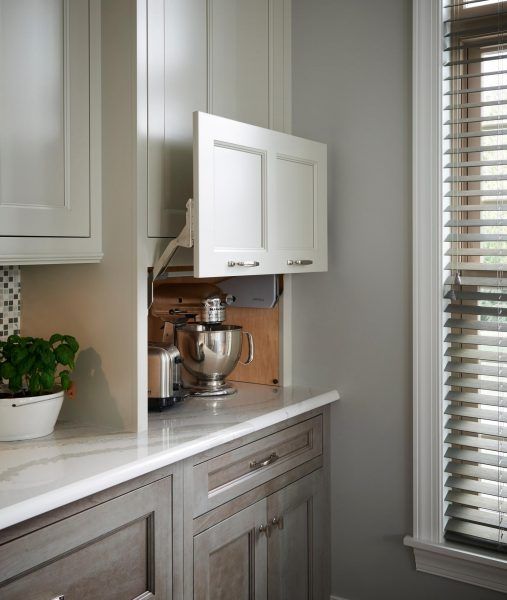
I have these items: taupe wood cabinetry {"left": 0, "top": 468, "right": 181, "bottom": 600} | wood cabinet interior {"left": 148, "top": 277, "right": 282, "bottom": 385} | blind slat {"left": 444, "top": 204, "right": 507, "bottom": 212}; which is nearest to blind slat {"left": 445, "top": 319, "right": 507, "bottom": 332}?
blind slat {"left": 444, "top": 204, "right": 507, "bottom": 212}

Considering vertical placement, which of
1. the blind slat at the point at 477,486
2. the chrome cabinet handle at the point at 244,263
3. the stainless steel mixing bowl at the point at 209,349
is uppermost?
the chrome cabinet handle at the point at 244,263

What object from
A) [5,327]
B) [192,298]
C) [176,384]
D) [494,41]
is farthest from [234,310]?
[494,41]

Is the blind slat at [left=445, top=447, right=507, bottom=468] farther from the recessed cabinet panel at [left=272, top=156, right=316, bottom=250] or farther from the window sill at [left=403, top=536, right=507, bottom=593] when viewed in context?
the recessed cabinet panel at [left=272, top=156, right=316, bottom=250]

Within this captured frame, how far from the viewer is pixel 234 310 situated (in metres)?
2.55

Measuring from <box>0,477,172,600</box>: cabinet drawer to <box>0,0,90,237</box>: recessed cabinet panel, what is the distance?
0.69 m

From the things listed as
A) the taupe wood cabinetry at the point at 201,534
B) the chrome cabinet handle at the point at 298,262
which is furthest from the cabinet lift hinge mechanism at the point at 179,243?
the taupe wood cabinetry at the point at 201,534

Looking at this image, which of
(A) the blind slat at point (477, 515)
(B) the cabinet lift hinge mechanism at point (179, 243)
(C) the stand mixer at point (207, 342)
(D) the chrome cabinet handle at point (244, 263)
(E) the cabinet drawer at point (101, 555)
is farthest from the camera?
(C) the stand mixer at point (207, 342)

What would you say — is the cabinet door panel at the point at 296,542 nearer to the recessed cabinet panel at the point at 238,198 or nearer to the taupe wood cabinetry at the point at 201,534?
the taupe wood cabinetry at the point at 201,534

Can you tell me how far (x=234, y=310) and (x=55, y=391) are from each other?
87cm

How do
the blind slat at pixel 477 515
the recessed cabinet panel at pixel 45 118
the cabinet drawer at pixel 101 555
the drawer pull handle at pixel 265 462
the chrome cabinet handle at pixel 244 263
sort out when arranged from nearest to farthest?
the cabinet drawer at pixel 101 555
the recessed cabinet panel at pixel 45 118
the chrome cabinet handle at pixel 244 263
the drawer pull handle at pixel 265 462
the blind slat at pixel 477 515

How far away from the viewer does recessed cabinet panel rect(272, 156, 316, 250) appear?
210 cm

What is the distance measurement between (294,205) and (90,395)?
2.72ft

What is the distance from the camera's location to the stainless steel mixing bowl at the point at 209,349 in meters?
2.26

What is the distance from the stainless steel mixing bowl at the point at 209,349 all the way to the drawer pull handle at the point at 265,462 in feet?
1.12
